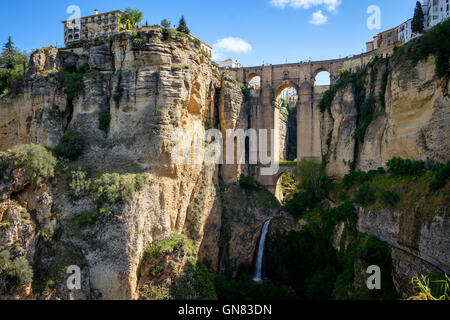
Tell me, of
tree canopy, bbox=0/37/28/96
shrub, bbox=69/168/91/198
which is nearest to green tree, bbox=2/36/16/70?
A: tree canopy, bbox=0/37/28/96

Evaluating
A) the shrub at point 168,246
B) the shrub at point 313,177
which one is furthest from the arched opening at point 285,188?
the shrub at point 168,246

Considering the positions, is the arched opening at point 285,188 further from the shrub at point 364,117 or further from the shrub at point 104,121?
the shrub at point 104,121

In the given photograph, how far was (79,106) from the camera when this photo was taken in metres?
25.5

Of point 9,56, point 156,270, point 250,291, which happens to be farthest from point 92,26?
point 250,291

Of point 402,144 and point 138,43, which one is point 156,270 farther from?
point 402,144

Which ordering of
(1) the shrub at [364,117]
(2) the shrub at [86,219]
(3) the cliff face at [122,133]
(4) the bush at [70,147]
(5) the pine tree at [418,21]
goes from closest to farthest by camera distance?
(3) the cliff face at [122,133] → (2) the shrub at [86,219] → (4) the bush at [70,147] → (1) the shrub at [364,117] → (5) the pine tree at [418,21]

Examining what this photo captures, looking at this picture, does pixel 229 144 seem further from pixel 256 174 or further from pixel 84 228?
pixel 84 228

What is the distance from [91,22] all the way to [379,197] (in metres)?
30.3

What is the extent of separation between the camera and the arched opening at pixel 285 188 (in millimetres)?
38834

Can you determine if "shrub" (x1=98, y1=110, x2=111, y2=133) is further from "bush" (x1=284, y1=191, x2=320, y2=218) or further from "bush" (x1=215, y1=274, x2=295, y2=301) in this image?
"bush" (x1=284, y1=191, x2=320, y2=218)

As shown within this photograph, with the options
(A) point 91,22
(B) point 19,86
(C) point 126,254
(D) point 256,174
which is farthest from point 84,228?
(A) point 91,22

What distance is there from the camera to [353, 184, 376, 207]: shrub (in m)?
21.0

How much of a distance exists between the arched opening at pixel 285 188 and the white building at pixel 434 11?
58.4ft

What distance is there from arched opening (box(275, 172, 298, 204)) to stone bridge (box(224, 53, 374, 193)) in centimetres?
309
